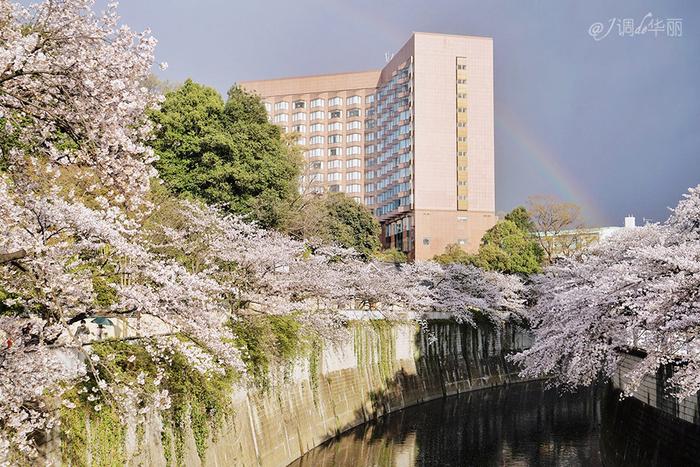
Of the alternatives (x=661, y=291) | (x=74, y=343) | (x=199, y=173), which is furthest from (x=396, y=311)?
(x=74, y=343)

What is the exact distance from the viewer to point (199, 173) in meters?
40.1

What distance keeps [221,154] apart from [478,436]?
70.1ft

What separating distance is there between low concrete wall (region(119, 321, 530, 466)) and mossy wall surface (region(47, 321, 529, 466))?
0.04m

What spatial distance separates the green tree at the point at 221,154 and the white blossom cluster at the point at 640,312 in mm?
18141

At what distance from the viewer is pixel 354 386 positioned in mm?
36875

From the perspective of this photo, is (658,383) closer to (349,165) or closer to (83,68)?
(83,68)

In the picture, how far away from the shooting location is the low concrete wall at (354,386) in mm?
23188

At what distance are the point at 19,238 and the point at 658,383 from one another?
19.9 m

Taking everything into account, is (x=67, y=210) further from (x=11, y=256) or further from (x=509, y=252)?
(x=509, y=252)

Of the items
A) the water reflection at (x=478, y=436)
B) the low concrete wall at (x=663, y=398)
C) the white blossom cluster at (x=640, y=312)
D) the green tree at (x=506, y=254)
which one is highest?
the green tree at (x=506, y=254)

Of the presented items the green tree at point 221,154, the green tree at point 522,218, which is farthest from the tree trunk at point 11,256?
the green tree at point 522,218

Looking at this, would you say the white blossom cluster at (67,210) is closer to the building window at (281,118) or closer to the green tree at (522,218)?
the green tree at (522,218)

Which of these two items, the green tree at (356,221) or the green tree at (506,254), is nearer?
the green tree at (356,221)

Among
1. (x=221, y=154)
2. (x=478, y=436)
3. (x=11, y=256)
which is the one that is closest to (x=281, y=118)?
(x=221, y=154)
